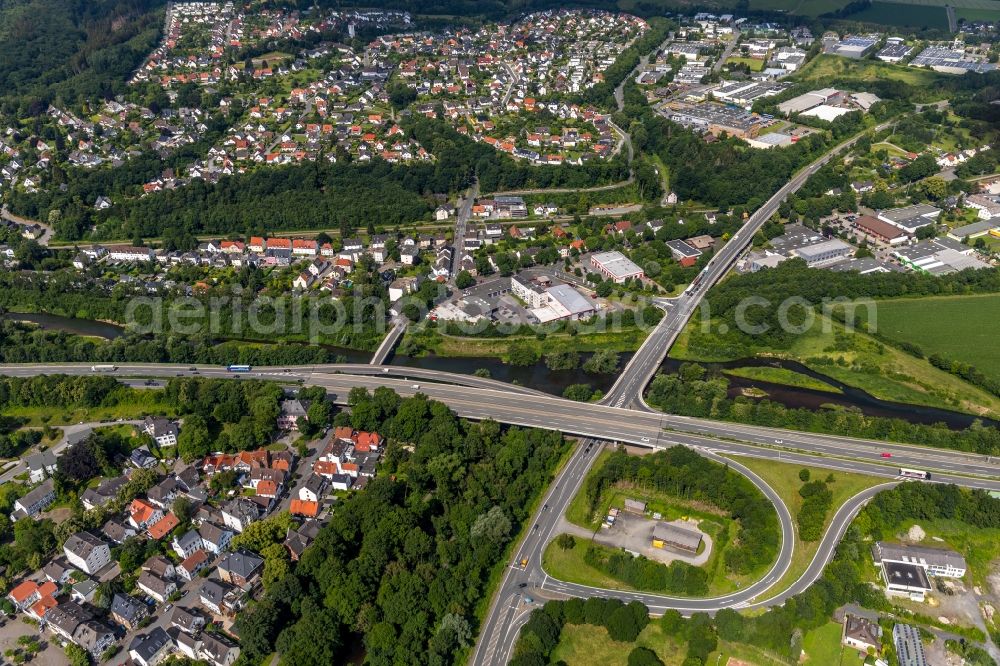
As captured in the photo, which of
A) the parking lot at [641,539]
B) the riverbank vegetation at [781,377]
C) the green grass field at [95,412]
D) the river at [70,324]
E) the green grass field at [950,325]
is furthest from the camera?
the river at [70,324]

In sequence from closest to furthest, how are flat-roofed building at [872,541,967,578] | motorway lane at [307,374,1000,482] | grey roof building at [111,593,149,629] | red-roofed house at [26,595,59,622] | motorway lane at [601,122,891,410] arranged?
grey roof building at [111,593,149,629] → red-roofed house at [26,595,59,622] → flat-roofed building at [872,541,967,578] → motorway lane at [307,374,1000,482] → motorway lane at [601,122,891,410]

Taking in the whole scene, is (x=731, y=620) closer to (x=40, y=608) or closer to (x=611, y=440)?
(x=611, y=440)

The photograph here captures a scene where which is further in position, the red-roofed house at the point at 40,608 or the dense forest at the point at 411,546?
the red-roofed house at the point at 40,608

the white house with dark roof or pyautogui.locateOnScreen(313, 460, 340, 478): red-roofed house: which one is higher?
pyautogui.locateOnScreen(313, 460, 340, 478): red-roofed house

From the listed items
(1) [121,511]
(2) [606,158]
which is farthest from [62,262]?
(2) [606,158]

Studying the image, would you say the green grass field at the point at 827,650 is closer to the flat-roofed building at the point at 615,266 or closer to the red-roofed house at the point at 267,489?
the red-roofed house at the point at 267,489

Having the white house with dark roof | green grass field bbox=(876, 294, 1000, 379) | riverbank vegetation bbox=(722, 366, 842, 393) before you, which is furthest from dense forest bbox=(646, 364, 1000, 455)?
the white house with dark roof

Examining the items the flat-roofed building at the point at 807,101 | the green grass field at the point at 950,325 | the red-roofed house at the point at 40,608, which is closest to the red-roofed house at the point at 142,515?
the red-roofed house at the point at 40,608

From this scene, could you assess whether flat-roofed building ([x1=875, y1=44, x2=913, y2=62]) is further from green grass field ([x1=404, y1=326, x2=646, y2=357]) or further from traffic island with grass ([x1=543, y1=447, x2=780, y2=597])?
traffic island with grass ([x1=543, y1=447, x2=780, y2=597])
